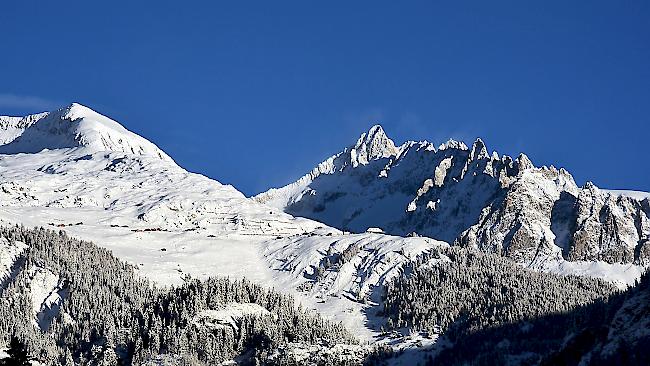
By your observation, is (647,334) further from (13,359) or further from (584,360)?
(13,359)

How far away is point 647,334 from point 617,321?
10.1 meters

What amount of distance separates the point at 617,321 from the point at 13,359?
10639 centimetres

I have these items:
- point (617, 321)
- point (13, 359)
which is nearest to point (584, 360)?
point (617, 321)

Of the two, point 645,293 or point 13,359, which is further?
point 645,293

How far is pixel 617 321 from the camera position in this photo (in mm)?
191875

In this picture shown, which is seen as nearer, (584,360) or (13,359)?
(13,359)

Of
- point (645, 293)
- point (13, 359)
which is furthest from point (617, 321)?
point (13, 359)

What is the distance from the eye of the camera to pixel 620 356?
181500mm

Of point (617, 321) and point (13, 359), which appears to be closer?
point (13, 359)

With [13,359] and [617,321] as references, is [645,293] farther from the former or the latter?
[13,359]

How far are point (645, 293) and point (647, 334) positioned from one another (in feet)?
37.2

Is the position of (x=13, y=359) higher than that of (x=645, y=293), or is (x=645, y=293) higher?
(x=645, y=293)

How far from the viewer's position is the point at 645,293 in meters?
192

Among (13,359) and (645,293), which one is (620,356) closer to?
(645,293)
